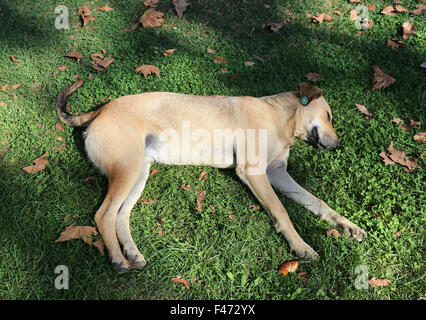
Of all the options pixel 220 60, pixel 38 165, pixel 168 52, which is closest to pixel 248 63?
pixel 220 60

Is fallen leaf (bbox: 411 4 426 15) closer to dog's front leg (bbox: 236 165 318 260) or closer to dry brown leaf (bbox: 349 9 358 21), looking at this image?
dry brown leaf (bbox: 349 9 358 21)

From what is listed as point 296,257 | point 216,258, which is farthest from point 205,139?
point 296,257

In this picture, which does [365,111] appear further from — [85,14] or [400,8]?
[85,14]

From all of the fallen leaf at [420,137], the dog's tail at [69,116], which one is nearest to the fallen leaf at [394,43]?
the fallen leaf at [420,137]

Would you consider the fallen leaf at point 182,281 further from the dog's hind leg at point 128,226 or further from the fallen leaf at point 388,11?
the fallen leaf at point 388,11

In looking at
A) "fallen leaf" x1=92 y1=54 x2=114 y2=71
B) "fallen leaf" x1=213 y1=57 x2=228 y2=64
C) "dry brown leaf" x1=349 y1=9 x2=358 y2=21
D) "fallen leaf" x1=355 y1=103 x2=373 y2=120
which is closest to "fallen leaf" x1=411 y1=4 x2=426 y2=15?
"dry brown leaf" x1=349 y1=9 x2=358 y2=21

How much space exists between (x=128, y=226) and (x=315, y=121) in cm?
242

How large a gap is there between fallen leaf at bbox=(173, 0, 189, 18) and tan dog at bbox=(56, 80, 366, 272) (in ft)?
8.36

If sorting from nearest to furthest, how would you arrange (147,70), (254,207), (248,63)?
1. (254,207)
2. (147,70)
3. (248,63)

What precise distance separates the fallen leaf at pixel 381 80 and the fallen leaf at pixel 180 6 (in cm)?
328

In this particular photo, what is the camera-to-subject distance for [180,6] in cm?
596

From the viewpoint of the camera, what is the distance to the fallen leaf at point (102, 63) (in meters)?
5.20

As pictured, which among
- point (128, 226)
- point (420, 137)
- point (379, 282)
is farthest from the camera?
point (420, 137)

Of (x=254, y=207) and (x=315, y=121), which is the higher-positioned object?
(x=315, y=121)
